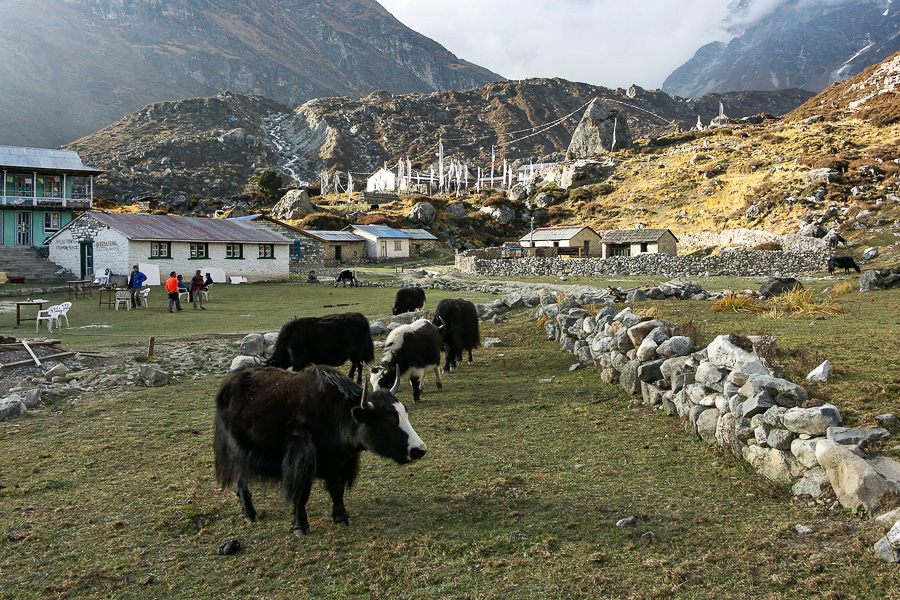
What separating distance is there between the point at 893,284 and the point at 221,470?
63.5 ft

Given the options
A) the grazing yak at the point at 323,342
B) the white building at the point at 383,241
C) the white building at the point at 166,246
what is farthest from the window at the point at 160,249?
the grazing yak at the point at 323,342

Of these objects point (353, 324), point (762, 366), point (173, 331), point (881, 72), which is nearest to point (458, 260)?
point (173, 331)

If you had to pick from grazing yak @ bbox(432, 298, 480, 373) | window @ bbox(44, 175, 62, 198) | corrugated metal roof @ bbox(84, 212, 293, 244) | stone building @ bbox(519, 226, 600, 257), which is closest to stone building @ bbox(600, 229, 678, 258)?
stone building @ bbox(519, 226, 600, 257)

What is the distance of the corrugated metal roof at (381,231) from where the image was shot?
6175 cm

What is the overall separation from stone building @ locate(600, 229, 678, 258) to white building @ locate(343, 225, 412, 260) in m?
22.2

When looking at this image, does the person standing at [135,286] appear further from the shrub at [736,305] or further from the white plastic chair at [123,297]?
the shrub at [736,305]

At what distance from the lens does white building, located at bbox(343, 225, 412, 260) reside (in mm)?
61250

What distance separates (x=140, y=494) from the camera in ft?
19.6

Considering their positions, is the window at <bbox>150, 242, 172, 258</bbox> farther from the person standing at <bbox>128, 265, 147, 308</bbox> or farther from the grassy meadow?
the grassy meadow

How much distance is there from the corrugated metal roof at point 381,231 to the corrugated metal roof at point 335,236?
124cm

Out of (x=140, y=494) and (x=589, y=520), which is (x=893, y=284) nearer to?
(x=589, y=520)

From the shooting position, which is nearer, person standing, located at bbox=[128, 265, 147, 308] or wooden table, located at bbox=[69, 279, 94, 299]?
person standing, located at bbox=[128, 265, 147, 308]

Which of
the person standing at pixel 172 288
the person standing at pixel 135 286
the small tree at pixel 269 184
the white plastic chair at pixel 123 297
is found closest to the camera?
the person standing at pixel 172 288

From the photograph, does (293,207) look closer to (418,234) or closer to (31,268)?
(418,234)
